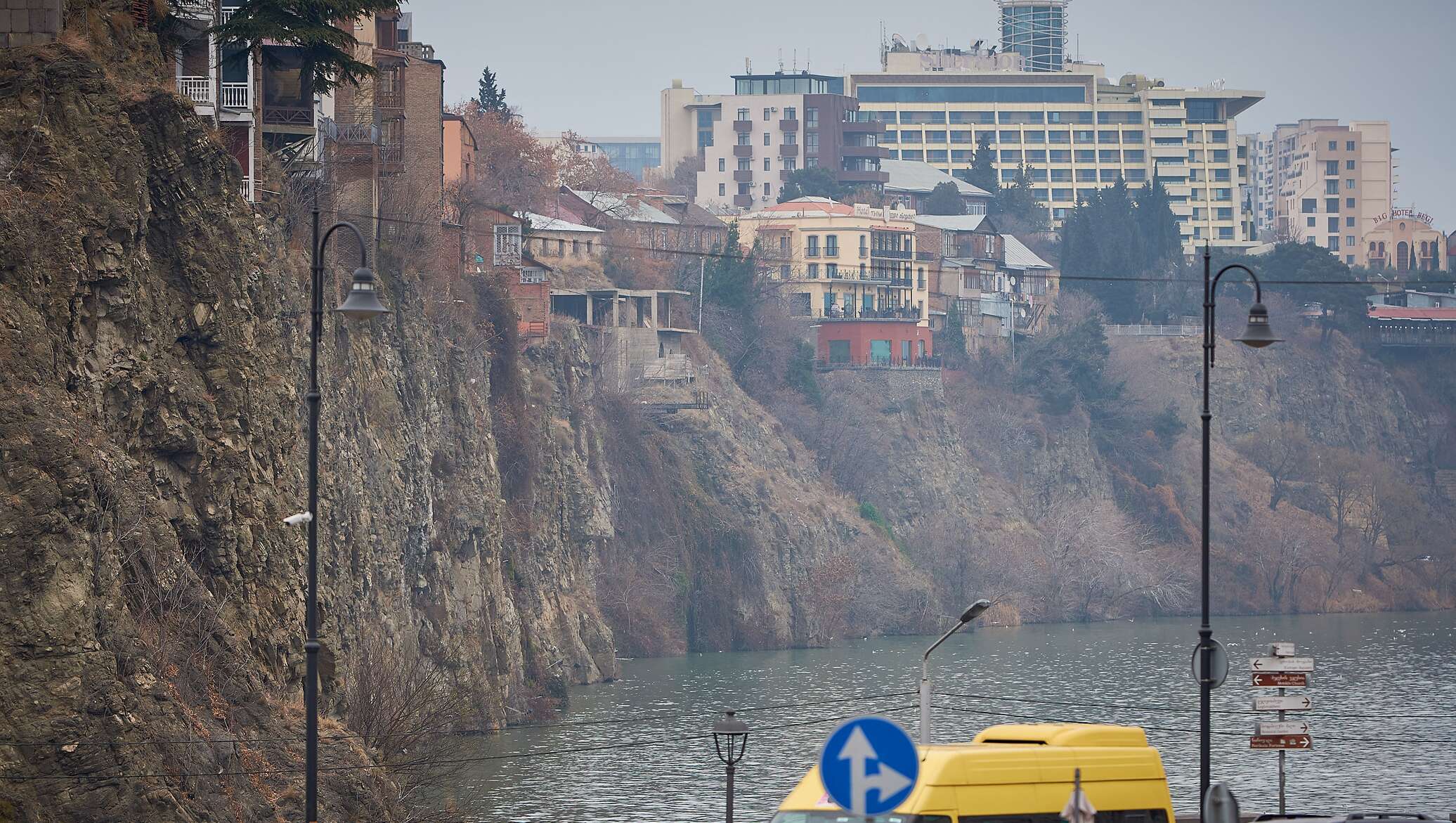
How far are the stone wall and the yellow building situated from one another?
10246 cm

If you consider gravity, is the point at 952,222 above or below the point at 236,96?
above

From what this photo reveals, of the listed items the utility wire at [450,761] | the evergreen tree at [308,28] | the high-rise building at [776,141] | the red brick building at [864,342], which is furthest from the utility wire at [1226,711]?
the high-rise building at [776,141]

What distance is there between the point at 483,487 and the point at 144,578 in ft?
126

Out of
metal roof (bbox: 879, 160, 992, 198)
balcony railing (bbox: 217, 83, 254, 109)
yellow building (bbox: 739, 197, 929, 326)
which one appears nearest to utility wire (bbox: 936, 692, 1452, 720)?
balcony railing (bbox: 217, 83, 254, 109)

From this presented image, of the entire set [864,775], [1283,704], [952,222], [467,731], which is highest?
[952,222]

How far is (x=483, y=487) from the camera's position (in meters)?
80.9

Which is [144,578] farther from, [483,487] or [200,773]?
[483,487]

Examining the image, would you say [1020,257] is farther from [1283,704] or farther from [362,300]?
[362,300]

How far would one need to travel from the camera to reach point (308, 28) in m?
52.5

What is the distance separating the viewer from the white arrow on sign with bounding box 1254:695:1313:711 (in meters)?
29.2

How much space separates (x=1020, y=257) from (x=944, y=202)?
1023 centimetres

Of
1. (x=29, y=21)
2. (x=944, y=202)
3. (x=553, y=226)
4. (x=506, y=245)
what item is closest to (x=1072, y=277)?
(x=944, y=202)

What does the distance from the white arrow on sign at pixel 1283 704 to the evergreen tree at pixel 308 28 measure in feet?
103

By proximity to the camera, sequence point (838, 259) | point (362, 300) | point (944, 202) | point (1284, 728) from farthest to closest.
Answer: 1. point (944, 202)
2. point (838, 259)
3. point (1284, 728)
4. point (362, 300)
